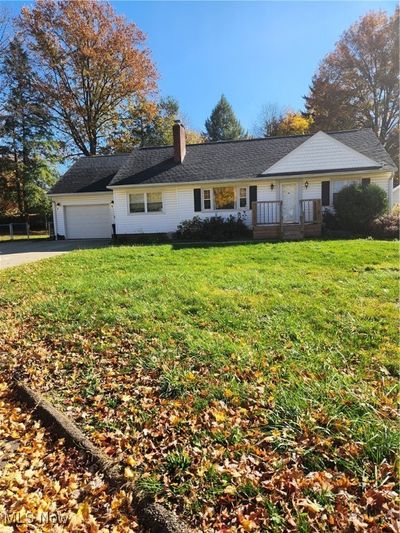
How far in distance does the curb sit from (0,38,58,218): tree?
3038cm

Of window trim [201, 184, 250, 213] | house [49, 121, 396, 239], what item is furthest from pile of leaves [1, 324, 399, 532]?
window trim [201, 184, 250, 213]

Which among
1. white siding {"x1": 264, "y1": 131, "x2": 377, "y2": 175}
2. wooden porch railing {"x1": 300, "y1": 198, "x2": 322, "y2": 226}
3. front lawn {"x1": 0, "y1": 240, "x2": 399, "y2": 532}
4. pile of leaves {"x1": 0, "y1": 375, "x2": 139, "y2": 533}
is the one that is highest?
white siding {"x1": 264, "y1": 131, "x2": 377, "y2": 175}

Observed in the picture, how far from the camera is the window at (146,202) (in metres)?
17.5

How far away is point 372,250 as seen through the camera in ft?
32.7

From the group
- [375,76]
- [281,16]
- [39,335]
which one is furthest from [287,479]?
[375,76]

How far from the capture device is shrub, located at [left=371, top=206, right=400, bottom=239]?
13.2 metres

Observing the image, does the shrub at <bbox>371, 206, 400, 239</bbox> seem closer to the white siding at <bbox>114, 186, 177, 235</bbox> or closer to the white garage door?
the white siding at <bbox>114, 186, 177, 235</bbox>

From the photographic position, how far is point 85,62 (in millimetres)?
27406

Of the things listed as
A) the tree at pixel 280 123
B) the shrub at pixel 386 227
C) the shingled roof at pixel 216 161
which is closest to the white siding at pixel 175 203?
the shingled roof at pixel 216 161

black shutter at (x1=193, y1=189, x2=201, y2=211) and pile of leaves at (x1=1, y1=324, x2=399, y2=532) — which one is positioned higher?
black shutter at (x1=193, y1=189, x2=201, y2=211)

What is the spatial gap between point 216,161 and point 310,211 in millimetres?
5442

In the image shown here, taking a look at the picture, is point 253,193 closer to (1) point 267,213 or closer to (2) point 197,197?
(1) point 267,213

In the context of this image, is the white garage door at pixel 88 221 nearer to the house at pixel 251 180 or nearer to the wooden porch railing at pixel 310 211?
the house at pixel 251 180

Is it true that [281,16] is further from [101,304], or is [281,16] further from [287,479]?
[287,479]
